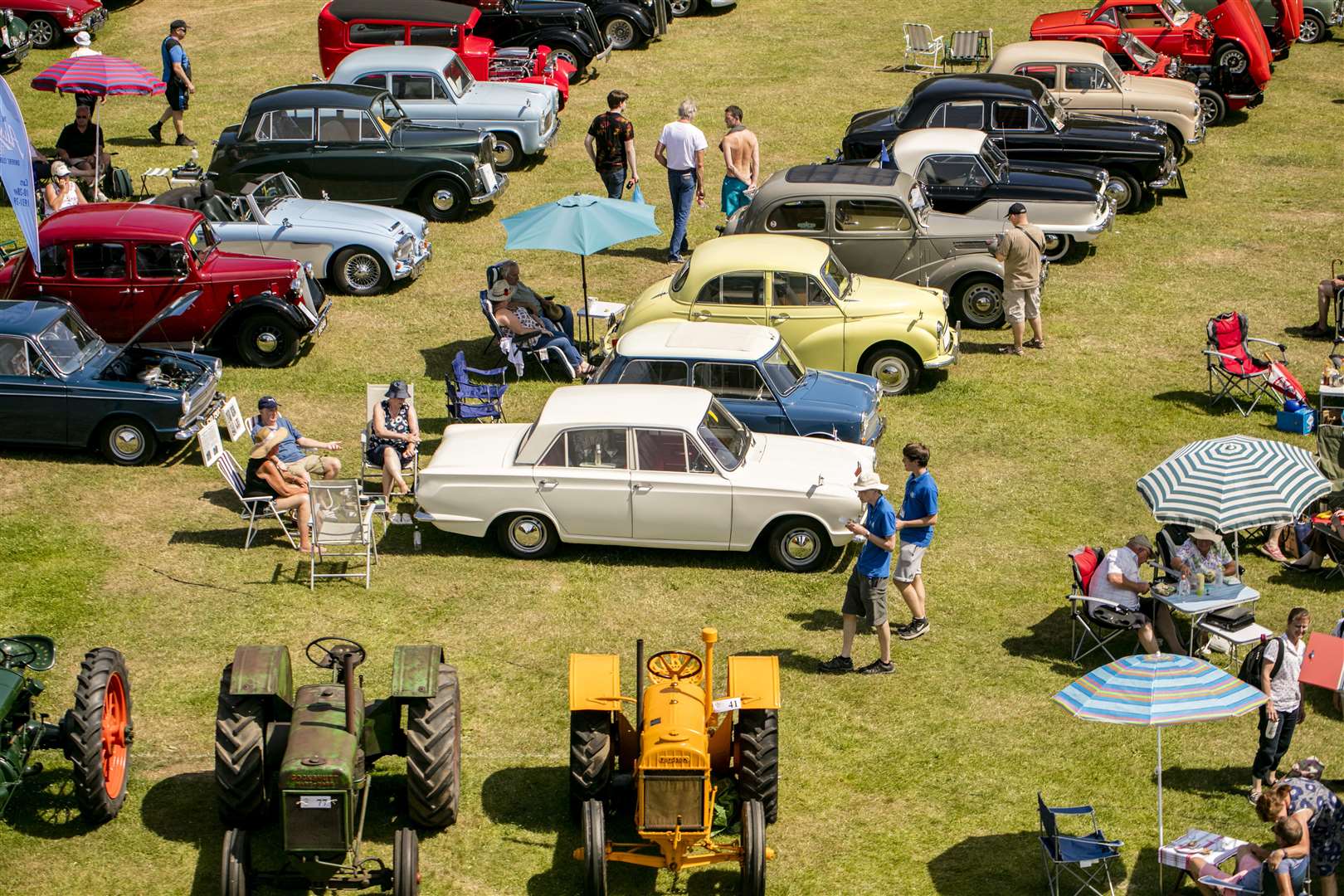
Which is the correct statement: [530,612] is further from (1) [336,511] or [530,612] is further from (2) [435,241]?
(2) [435,241]

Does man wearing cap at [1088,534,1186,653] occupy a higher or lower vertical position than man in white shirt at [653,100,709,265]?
lower

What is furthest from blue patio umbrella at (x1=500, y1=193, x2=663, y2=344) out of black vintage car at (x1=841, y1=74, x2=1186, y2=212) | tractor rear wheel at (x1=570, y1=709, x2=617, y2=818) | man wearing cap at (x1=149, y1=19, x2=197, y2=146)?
man wearing cap at (x1=149, y1=19, x2=197, y2=146)

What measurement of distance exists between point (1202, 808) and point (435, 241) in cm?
1385

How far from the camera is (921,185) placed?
19.9 meters

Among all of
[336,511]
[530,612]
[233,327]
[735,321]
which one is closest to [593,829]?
[530,612]

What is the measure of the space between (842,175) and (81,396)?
8850mm

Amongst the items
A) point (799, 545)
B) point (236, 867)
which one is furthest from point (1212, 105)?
point (236, 867)

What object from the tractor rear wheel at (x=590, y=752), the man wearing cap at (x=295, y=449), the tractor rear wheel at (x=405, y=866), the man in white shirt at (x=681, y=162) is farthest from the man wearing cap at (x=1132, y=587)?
the man in white shirt at (x=681, y=162)

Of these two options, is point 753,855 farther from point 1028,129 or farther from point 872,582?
point 1028,129

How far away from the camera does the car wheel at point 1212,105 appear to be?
87.0 ft

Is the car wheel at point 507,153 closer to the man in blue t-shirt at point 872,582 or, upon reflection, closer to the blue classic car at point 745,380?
the blue classic car at point 745,380

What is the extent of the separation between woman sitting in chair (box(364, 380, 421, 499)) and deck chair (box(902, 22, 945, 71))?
672 inches

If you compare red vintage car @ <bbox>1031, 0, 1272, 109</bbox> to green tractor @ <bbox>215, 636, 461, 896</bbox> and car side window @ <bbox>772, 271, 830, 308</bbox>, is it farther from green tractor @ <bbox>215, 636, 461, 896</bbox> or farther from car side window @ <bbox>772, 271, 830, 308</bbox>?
green tractor @ <bbox>215, 636, 461, 896</bbox>

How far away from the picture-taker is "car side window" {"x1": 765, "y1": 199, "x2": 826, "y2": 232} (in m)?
18.3
